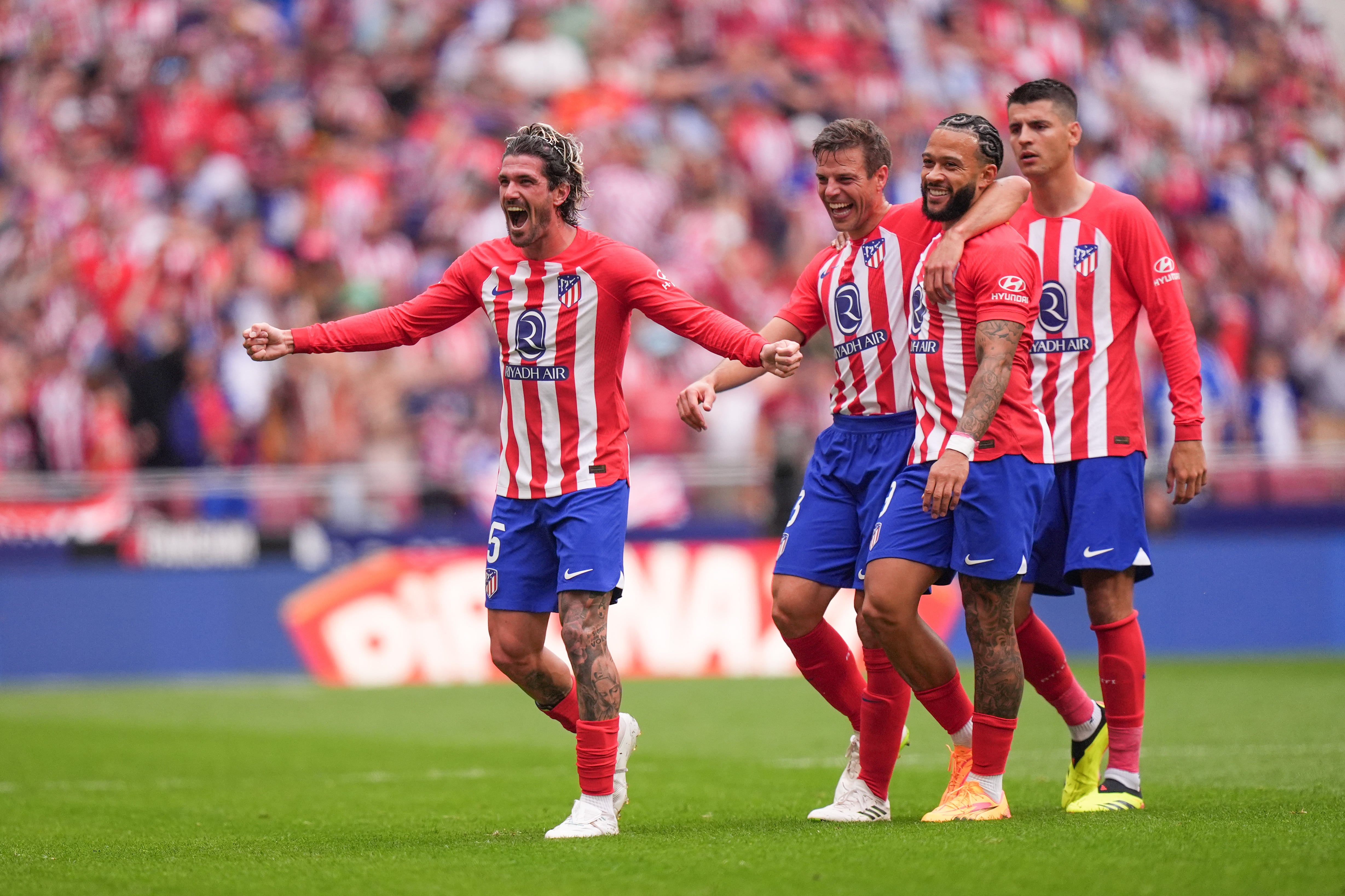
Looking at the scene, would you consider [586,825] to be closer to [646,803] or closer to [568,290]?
[646,803]

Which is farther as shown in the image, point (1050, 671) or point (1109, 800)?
point (1050, 671)

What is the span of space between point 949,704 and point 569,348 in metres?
1.87

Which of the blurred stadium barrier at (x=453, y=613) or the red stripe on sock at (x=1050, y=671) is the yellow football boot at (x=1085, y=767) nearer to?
the red stripe on sock at (x=1050, y=671)

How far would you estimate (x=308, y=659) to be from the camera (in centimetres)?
1479

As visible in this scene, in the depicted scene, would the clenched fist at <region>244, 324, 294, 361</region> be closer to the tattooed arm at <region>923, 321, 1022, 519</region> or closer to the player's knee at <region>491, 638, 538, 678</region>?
the player's knee at <region>491, 638, 538, 678</region>

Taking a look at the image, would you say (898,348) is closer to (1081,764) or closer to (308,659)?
(1081,764)

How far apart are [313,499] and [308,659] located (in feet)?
4.81

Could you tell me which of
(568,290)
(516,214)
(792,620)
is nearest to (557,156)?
(516,214)

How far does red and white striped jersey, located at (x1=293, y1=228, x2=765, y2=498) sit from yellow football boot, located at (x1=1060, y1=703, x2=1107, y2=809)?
203cm

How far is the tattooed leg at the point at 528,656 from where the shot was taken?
5.91 m

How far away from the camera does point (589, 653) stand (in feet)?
18.5

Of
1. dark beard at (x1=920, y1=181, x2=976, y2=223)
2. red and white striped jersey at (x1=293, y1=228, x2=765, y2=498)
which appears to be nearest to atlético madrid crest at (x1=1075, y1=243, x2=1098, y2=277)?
dark beard at (x1=920, y1=181, x2=976, y2=223)

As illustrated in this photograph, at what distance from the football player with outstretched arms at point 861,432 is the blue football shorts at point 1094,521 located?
0.69 metres

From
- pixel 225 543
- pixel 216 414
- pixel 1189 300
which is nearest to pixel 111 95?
pixel 216 414
